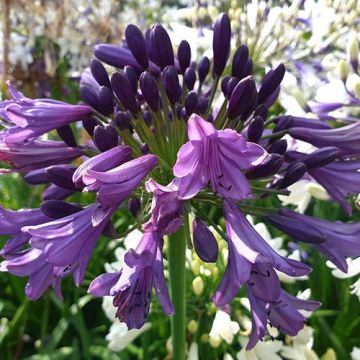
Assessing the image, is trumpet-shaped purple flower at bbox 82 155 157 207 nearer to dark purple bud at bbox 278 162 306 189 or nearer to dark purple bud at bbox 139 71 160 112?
dark purple bud at bbox 139 71 160 112

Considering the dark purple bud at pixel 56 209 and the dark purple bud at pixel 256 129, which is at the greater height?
the dark purple bud at pixel 256 129

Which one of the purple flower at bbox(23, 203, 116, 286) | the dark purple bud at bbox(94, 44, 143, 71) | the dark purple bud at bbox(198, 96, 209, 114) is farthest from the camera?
the dark purple bud at bbox(94, 44, 143, 71)

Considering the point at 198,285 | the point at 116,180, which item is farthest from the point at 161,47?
the point at 198,285

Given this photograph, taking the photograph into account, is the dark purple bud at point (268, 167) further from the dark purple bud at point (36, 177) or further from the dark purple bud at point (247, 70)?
the dark purple bud at point (36, 177)

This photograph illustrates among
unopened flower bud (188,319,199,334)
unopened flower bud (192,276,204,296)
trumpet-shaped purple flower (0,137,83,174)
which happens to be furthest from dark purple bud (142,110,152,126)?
unopened flower bud (188,319,199,334)

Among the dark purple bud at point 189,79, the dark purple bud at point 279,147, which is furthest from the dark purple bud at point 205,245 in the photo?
the dark purple bud at point 189,79
